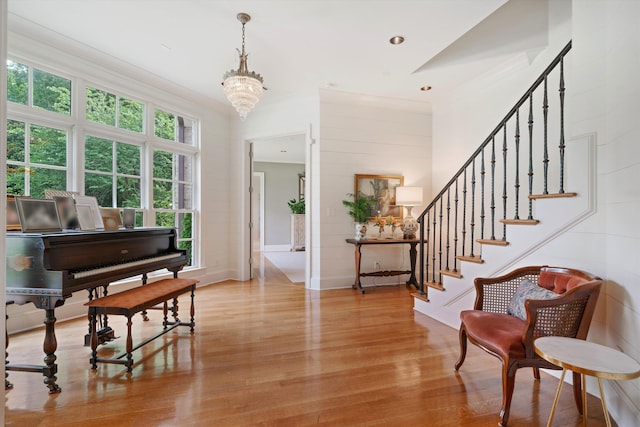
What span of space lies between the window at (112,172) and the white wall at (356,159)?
2.63 meters

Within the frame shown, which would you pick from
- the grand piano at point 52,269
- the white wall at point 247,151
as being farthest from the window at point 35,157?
the white wall at point 247,151

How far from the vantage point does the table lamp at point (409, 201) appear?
16.2ft

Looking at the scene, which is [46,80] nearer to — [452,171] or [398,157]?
[398,157]

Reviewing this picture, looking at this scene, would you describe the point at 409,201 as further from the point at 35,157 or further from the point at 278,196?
the point at 278,196

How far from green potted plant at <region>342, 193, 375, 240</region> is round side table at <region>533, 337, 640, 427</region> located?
3.32 metres

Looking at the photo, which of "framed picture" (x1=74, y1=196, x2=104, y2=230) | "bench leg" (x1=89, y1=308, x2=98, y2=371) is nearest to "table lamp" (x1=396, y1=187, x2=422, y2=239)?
"framed picture" (x1=74, y1=196, x2=104, y2=230)

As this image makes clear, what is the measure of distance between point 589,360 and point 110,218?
A: 3580mm

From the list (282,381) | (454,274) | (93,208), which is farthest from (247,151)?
(282,381)

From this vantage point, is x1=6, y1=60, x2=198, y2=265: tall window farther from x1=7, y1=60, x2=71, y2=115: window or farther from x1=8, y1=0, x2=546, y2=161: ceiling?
x1=8, y1=0, x2=546, y2=161: ceiling

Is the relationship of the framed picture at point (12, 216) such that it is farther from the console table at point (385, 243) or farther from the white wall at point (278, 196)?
the white wall at point (278, 196)

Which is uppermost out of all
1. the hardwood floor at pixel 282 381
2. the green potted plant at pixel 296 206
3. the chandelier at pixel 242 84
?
the chandelier at pixel 242 84

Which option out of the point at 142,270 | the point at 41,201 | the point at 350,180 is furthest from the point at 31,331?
the point at 350,180

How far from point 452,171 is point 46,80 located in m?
5.44

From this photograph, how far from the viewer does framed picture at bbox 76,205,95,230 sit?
2614 mm
